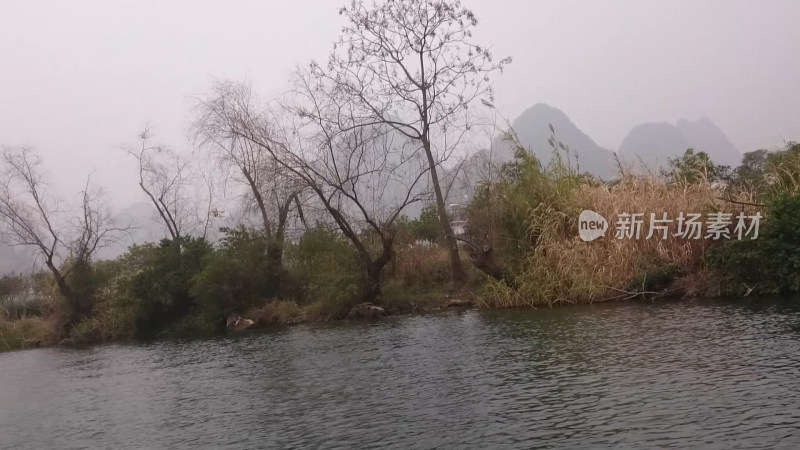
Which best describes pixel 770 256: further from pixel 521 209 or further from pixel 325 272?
pixel 325 272

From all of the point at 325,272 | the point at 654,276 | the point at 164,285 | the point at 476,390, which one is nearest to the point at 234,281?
the point at 325,272

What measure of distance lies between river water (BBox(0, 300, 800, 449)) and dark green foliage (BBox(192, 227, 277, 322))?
727cm

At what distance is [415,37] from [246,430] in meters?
17.1

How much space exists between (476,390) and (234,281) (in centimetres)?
1662

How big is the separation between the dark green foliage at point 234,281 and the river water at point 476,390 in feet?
23.8

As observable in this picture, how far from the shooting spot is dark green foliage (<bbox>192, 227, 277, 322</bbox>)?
24172 mm

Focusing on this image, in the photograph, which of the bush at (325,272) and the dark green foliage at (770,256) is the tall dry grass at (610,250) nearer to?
the dark green foliage at (770,256)

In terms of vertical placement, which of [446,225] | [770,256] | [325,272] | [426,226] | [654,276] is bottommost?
[654,276]

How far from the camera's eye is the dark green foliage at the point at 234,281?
79.3 ft

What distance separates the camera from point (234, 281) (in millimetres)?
24328

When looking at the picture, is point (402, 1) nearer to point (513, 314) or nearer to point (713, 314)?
point (513, 314)

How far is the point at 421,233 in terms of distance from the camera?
2930cm

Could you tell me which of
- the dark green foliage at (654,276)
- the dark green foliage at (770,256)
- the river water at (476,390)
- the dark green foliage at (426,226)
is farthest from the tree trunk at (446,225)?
the dark green foliage at (770,256)

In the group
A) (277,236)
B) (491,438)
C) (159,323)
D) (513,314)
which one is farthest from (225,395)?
(159,323)
